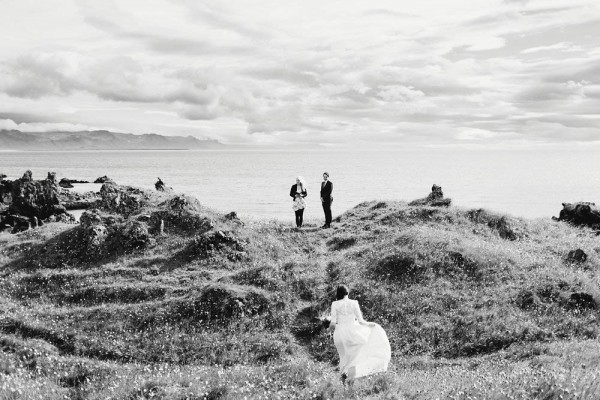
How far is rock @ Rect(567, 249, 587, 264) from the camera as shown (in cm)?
2517

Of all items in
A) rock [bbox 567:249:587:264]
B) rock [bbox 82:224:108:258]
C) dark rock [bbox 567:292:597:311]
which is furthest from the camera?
rock [bbox 82:224:108:258]

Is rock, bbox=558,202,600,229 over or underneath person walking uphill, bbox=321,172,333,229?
underneath

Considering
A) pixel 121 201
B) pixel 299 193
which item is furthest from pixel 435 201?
pixel 121 201

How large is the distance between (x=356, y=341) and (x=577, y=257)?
58.1ft

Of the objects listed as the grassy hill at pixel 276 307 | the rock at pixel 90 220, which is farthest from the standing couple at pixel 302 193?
the rock at pixel 90 220

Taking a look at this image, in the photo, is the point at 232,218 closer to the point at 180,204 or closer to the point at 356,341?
the point at 180,204

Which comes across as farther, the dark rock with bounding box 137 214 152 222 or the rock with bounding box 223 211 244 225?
the rock with bounding box 223 211 244 225

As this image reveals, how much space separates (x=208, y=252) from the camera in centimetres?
2569

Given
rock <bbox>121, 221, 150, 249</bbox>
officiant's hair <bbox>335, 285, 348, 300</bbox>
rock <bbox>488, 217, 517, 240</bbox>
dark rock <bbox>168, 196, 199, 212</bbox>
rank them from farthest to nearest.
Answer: dark rock <bbox>168, 196, 199, 212</bbox>
rock <bbox>488, 217, 517, 240</bbox>
rock <bbox>121, 221, 150, 249</bbox>
officiant's hair <bbox>335, 285, 348, 300</bbox>

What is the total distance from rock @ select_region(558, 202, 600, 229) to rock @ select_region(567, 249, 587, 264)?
39.7ft

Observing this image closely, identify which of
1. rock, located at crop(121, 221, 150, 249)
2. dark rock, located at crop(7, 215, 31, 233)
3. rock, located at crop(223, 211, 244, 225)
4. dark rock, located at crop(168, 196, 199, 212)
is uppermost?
dark rock, located at crop(168, 196, 199, 212)

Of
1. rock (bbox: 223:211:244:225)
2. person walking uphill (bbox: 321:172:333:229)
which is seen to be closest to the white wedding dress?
person walking uphill (bbox: 321:172:333:229)

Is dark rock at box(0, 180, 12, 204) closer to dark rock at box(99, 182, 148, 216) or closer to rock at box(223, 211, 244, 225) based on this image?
dark rock at box(99, 182, 148, 216)

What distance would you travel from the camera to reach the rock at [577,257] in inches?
991
